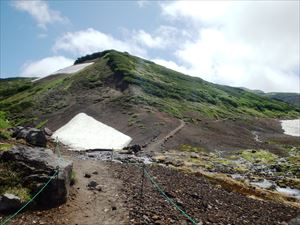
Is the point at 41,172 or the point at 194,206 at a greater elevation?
the point at 41,172

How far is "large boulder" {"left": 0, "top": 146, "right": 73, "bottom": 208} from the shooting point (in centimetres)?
2244

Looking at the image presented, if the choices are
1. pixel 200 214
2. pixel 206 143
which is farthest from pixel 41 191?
pixel 206 143

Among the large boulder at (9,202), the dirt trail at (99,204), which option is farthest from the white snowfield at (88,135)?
the large boulder at (9,202)

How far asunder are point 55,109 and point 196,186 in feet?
270

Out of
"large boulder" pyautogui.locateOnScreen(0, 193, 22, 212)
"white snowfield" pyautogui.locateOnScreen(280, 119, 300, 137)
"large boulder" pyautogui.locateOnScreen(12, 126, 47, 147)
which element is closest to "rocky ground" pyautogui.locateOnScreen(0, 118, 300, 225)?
"large boulder" pyautogui.locateOnScreen(0, 193, 22, 212)

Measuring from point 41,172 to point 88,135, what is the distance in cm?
5601

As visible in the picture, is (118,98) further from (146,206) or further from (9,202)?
(9,202)

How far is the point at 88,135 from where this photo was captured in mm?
79250

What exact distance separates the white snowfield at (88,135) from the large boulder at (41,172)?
38.7 meters

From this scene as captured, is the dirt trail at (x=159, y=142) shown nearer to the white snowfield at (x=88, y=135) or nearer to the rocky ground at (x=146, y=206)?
the white snowfield at (x=88, y=135)

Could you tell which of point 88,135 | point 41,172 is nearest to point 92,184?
point 41,172

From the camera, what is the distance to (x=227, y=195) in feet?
103

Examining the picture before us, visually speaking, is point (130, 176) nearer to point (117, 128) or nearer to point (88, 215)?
point (88, 215)

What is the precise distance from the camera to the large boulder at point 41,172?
22.4 metres
